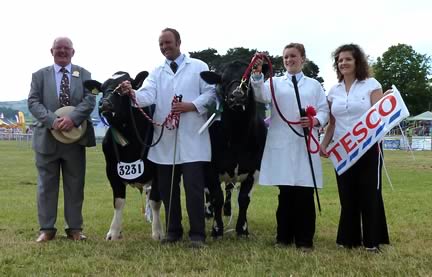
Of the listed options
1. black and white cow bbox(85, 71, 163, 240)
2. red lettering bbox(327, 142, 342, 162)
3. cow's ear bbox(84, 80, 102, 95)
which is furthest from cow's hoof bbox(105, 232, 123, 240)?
red lettering bbox(327, 142, 342, 162)

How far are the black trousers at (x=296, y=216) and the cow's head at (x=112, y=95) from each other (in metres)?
2.22

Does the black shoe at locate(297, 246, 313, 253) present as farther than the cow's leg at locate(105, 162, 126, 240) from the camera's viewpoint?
No

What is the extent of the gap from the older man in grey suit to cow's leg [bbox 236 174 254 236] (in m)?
1.97

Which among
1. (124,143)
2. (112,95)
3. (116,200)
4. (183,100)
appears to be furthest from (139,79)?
(116,200)

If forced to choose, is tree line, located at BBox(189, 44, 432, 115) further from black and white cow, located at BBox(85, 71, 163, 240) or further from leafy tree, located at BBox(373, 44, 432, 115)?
black and white cow, located at BBox(85, 71, 163, 240)

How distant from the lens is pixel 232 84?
6.21 metres

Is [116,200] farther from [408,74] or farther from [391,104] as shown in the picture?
[408,74]

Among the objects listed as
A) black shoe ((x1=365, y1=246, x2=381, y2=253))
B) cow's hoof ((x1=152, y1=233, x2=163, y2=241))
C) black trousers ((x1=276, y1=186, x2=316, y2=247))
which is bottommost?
cow's hoof ((x1=152, y1=233, x2=163, y2=241))

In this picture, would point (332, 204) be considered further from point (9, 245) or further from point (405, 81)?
point (405, 81)

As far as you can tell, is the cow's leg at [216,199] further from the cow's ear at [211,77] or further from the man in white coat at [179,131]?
the cow's ear at [211,77]

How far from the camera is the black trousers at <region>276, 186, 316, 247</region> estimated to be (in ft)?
19.9

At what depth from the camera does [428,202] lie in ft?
33.5

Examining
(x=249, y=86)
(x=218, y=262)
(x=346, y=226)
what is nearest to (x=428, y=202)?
(x=346, y=226)

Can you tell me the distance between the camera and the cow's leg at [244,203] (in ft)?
23.1
